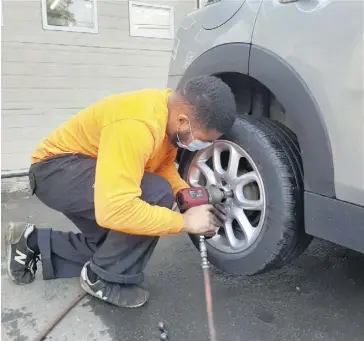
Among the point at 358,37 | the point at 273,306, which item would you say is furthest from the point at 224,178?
the point at 358,37

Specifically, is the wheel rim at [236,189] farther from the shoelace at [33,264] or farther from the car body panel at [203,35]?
the shoelace at [33,264]

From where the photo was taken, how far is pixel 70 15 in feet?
14.3

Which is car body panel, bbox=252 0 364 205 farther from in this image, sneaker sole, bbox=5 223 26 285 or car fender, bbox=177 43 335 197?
sneaker sole, bbox=5 223 26 285

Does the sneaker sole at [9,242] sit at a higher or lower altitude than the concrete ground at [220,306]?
higher

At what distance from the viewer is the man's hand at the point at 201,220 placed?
6.21 ft

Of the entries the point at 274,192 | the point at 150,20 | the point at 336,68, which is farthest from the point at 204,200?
the point at 150,20

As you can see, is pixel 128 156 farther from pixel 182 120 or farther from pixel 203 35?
pixel 203 35

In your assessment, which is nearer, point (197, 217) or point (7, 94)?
point (197, 217)

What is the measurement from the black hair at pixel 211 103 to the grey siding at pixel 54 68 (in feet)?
9.72

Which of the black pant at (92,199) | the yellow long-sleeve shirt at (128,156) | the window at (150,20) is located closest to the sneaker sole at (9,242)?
the black pant at (92,199)

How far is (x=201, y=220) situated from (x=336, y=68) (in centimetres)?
82

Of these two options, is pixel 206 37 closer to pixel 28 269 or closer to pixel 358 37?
pixel 358 37

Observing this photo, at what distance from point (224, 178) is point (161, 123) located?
1.69 feet

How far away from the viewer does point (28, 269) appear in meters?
2.25
